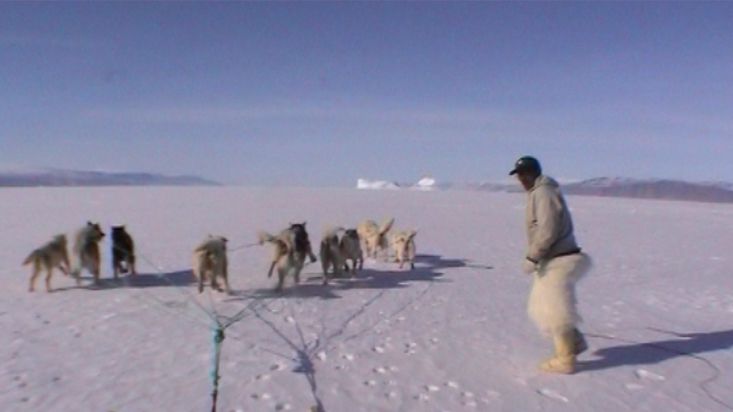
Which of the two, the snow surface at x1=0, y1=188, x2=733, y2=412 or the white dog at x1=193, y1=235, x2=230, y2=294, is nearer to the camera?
the snow surface at x1=0, y1=188, x2=733, y2=412

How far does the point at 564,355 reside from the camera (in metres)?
5.19

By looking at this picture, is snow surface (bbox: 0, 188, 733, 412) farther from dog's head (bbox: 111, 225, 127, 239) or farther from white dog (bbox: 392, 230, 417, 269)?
dog's head (bbox: 111, 225, 127, 239)

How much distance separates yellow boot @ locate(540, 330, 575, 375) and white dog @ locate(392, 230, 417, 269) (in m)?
5.77

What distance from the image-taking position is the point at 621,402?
15.4 feet

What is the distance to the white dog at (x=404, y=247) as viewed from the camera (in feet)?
36.1

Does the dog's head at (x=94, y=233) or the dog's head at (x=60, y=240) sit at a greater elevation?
the dog's head at (x=94, y=233)

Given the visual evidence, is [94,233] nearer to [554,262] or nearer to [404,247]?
[404,247]

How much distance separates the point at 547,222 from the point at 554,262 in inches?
15.3

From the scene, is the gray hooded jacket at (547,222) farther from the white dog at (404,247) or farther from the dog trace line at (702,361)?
the white dog at (404,247)

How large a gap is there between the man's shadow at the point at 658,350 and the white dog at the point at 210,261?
15.4 feet

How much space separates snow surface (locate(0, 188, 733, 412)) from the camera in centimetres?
469

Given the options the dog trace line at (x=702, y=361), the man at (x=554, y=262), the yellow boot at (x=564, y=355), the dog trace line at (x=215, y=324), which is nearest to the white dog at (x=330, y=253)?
the dog trace line at (x=215, y=324)

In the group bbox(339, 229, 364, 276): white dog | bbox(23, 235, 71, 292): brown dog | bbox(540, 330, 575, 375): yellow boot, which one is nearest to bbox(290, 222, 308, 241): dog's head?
bbox(339, 229, 364, 276): white dog

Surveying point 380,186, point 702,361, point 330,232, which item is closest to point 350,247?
point 330,232
